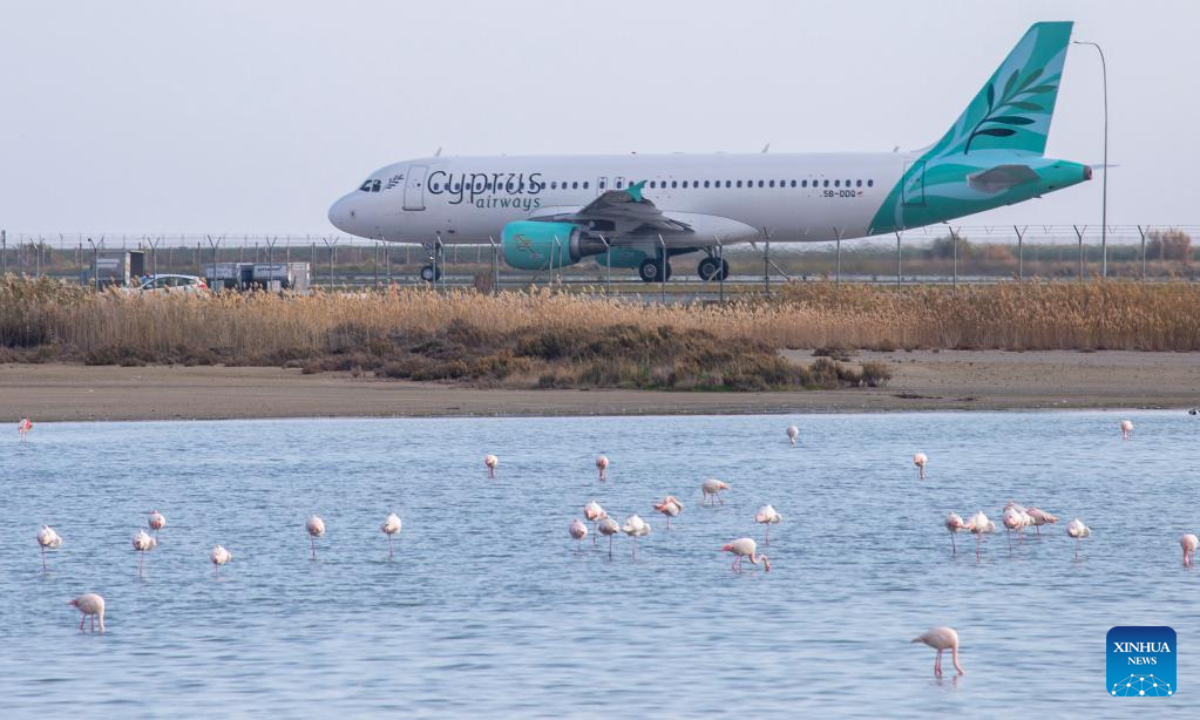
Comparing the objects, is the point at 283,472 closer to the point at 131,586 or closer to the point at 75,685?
the point at 131,586

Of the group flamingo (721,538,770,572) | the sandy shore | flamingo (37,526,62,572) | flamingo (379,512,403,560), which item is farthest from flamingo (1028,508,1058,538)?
the sandy shore

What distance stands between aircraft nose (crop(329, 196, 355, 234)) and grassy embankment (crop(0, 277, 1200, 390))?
58.9 feet

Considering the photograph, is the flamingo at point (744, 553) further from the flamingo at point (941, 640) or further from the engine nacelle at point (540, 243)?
the engine nacelle at point (540, 243)

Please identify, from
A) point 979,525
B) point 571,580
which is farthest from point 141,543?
point 979,525

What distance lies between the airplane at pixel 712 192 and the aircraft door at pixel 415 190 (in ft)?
0.13

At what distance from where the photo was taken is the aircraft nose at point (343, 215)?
5403 cm

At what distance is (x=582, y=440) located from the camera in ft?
73.6

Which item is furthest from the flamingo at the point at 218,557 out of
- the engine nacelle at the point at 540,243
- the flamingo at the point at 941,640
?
the engine nacelle at the point at 540,243

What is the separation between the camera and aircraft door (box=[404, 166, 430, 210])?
52.9 meters

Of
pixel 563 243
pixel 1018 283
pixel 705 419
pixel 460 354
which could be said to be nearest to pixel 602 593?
pixel 705 419

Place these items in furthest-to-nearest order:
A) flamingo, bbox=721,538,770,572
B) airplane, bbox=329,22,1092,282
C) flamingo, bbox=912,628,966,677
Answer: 1. airplane, bbox=329,22,1092,282
2. flamingo, bbox=721,538,770,572
3. flamingo, bbox=912,628,966,677

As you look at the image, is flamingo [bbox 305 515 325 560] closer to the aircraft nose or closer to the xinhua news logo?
the xinhua news logo

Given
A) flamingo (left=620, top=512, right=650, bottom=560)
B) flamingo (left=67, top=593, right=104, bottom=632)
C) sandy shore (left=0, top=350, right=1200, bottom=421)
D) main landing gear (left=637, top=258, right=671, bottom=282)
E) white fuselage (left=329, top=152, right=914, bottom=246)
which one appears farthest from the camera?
main landing gear (left=637, top=258, right=671, bottom=282)

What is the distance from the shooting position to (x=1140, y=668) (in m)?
9.78
